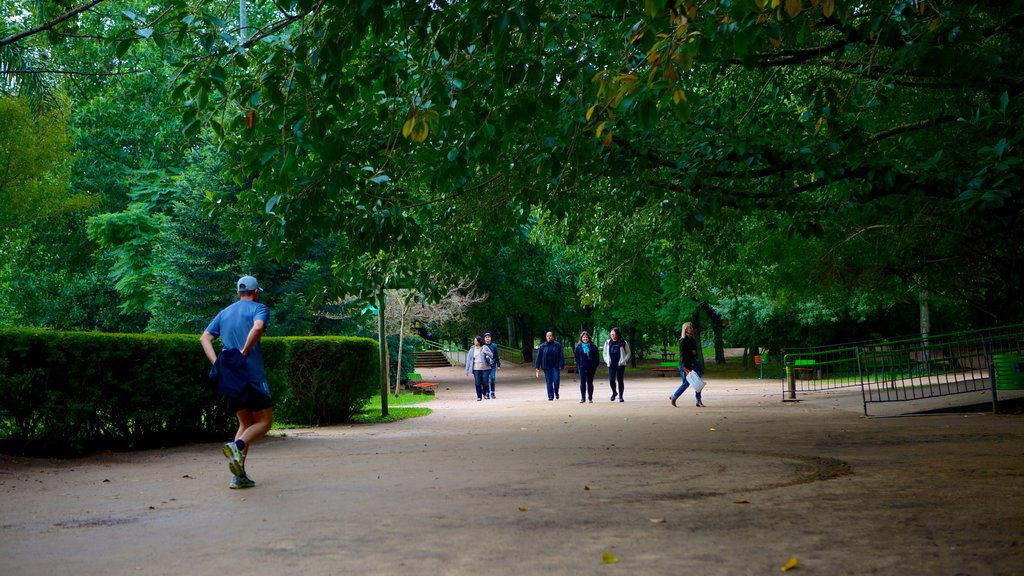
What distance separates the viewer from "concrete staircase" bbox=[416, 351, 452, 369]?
57219 millimetres

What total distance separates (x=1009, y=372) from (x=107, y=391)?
16890mm

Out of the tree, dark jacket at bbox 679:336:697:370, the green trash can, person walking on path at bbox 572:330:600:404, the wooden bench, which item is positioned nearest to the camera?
the green trash can

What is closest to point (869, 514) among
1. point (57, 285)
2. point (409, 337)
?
point (409, 337)

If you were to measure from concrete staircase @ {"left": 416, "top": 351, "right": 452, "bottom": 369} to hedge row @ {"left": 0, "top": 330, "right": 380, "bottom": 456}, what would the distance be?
42.2m

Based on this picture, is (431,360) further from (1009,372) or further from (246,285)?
(246,285)

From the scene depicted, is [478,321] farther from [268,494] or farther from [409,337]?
[268,494]

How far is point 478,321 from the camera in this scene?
54.0m

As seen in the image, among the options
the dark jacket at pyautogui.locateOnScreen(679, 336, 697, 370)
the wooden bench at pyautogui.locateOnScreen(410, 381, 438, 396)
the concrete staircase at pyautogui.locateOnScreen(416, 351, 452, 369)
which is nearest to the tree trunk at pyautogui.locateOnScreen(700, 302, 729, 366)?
the wooden bench at pyautogui.locateOnScreen(410, 381, 438, 396)

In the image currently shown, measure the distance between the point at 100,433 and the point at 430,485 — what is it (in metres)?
5.78

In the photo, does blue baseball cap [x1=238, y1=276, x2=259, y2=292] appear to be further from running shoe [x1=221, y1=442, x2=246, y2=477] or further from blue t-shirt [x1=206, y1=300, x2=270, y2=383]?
running shoe [x1=221, y1=442, x2=246, y2=477]

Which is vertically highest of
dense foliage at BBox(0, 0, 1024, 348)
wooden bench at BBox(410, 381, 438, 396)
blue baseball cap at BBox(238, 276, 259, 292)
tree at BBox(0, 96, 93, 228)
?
tree at BBox(0, 96, 93, 228)

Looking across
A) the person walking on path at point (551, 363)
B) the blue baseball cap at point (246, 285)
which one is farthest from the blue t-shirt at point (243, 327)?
the person walking on path at point (551, 363)

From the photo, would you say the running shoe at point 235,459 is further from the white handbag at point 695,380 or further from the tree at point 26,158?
the tree at point 26,158

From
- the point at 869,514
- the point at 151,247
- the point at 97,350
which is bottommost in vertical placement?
the point at 869,514
